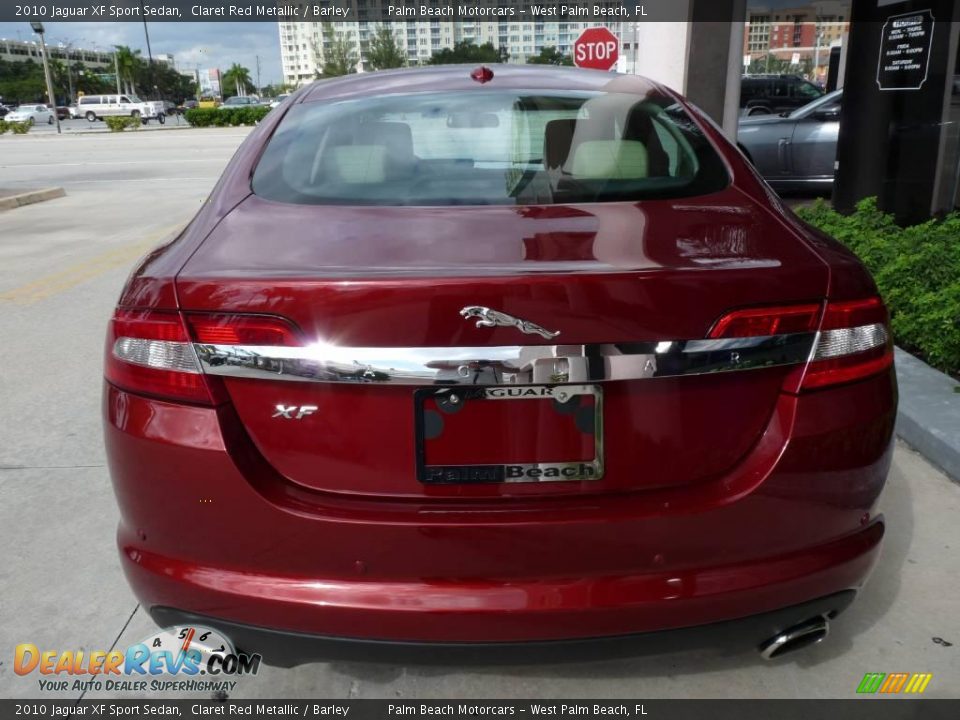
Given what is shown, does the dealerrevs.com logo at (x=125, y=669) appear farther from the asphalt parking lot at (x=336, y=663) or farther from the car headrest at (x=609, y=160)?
the car headrest at (x=609, y=160)

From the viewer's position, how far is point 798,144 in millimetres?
10867

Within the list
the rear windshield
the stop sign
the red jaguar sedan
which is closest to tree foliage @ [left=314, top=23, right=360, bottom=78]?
the stop sign

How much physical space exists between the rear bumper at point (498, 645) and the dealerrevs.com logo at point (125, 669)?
43 centimetres

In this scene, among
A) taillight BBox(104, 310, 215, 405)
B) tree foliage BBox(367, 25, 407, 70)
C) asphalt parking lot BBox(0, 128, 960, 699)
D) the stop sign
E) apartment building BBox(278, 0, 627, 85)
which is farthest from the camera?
apartment building BBox(278, 0, 627, 85)

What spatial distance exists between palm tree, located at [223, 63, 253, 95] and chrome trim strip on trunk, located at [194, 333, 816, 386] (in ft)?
467

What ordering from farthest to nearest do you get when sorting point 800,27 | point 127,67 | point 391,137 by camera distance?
point 127,67 < point 800,27 < point 391,137

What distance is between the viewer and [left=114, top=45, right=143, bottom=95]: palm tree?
10203 centimetres

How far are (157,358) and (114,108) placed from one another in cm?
7101

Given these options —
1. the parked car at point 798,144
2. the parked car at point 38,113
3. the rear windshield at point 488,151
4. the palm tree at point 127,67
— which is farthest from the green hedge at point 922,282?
the palm tree at point 127,67

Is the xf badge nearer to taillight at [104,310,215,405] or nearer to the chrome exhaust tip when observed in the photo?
taillight at [104,310,215,405]

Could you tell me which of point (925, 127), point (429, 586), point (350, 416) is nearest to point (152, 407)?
point (350, 416)

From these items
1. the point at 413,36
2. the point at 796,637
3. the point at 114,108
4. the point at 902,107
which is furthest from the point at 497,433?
the point at 413,36

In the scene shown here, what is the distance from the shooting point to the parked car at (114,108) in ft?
209
